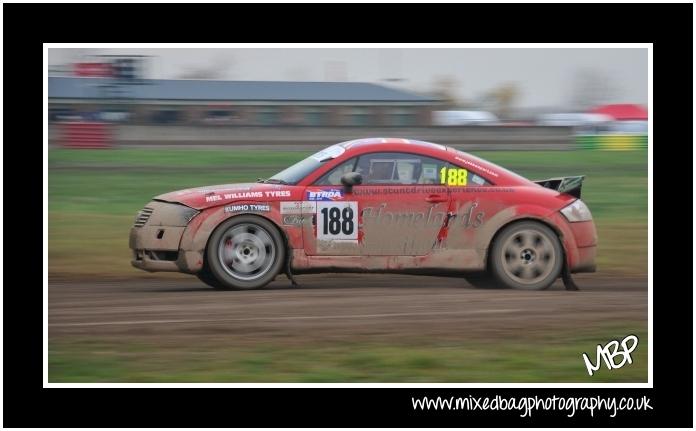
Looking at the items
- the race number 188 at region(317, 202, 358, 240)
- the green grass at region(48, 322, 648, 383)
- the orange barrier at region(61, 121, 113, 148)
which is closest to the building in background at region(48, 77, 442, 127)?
the orange barrier at region(61, 121, 113, 148)

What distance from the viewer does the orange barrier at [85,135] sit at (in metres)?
24.1

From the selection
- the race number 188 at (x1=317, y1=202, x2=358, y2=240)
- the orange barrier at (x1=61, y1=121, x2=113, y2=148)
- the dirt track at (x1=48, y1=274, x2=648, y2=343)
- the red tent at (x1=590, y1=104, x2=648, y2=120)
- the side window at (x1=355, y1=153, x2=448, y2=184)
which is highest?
the red tent at (x1=590, y1=104, x2=648, y2=120)

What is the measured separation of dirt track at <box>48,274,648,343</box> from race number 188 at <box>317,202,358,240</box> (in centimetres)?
61

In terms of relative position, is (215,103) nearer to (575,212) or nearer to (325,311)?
(575,212)

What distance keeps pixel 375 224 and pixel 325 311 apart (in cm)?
134

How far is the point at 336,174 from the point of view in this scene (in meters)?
10.4

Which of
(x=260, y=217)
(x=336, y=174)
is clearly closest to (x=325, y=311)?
(x=260, y=217)

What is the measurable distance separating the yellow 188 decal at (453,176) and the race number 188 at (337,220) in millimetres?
974

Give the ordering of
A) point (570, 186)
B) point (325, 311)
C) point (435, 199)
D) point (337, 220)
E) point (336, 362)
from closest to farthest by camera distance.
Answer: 1. point (336, 362)
2. point (325, 311)
3. point (337, 220)
4. point (435, 199)
5. point (570, 186)

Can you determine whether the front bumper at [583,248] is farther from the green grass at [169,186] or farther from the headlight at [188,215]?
the headlight at [188,215]

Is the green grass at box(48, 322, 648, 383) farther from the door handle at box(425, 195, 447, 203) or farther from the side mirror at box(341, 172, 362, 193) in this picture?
the side mirror at box(341, 172, 362, 193)

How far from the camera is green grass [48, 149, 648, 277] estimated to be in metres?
13.8

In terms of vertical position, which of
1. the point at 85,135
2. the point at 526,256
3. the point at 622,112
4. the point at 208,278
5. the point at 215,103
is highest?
the point at 622,112

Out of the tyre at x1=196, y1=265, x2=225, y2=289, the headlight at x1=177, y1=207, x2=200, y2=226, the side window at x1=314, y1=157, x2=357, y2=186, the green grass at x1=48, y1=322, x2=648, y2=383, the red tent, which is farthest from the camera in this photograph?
the red tent
